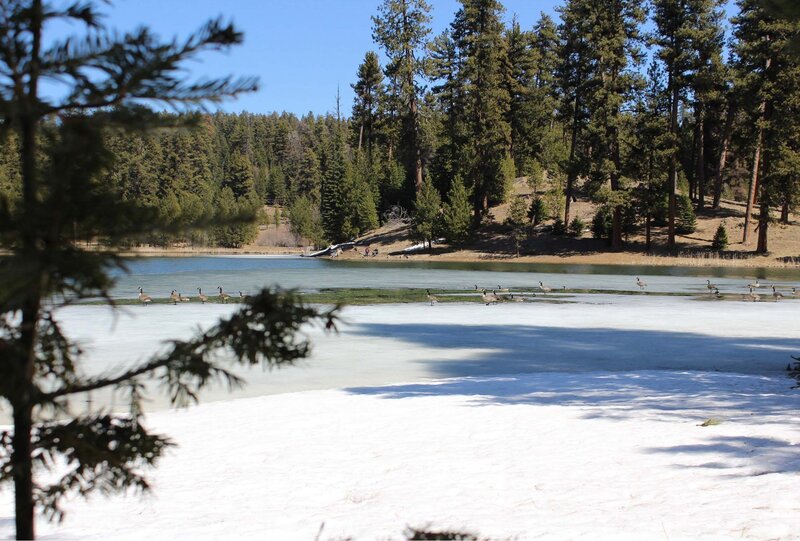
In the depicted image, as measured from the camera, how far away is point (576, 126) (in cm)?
5931

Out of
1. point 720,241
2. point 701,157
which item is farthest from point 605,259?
Result: point 701,157

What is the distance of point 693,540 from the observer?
451 cm

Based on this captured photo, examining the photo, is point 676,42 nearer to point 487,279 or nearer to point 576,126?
point 576,126

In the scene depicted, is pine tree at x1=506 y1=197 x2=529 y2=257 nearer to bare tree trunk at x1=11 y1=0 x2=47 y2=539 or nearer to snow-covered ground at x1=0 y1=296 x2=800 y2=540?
snow-covered ground at x1=0 y1=296 x2=800 y2=540

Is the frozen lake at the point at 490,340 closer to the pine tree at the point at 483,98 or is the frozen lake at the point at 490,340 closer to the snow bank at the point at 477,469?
the snow bank at the point at 477,469

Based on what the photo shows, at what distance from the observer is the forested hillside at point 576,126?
4694 centimetres

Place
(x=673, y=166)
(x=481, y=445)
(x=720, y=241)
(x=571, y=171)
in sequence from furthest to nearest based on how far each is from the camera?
1. (x=571, y=171)
2. (x=673, y=166)
3. (x=720, y=241)
4. (x=481, y=445)

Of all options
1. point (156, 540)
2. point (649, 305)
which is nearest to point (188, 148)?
point (649, 305)

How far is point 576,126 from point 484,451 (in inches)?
2193

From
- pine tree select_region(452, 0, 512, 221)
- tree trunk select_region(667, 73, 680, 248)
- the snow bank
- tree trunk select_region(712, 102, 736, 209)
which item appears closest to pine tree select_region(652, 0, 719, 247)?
tree trunk select_region(667, 73, 680, 248)

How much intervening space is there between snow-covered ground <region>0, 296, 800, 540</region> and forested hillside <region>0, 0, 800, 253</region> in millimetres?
22684

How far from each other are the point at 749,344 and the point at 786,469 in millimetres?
10642

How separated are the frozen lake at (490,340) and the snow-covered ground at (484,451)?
0.38ft

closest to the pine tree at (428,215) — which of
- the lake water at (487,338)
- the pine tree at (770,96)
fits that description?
the pine tree at (770,96)
